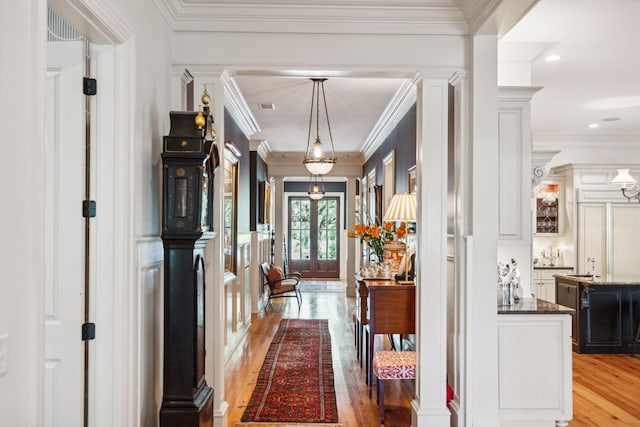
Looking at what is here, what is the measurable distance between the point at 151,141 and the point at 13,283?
1.40 metres

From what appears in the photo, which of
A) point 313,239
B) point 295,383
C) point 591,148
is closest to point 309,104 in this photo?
point 295,383

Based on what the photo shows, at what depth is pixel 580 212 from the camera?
7727mm

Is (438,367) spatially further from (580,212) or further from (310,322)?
(580,212)

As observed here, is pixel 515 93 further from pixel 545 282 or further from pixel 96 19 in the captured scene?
pixel 545 282

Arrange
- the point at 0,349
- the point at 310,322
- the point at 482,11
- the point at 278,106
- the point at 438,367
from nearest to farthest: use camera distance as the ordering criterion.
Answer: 1. the point at 0,349
2. the point at 482,11
3. the point at 438,367
4. the point at 278,106
5. the point at 310,322

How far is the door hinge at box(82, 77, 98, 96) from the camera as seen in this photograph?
2277 millimetres

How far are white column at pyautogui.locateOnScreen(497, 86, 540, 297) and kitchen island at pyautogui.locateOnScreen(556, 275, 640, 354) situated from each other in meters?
2.68

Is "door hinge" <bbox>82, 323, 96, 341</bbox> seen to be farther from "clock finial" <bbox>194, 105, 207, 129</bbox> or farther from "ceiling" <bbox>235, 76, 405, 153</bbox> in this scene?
"ceiling" <bbox>235, 76, 405, 153</bbox>

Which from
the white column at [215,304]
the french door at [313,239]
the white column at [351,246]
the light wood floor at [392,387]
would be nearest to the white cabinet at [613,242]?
the light wood floor at [392,387]

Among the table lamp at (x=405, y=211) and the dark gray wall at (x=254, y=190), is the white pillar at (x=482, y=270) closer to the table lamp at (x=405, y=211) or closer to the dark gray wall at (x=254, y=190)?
the table lamp at (x=405, y=211)

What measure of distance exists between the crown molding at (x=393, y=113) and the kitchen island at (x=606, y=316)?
9.53ft

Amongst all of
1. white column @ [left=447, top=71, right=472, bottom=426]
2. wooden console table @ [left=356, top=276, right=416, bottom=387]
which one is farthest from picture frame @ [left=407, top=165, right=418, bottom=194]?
white column @ [left=447, top=71, right=472, bottom=426]

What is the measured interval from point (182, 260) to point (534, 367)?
7.57 ft

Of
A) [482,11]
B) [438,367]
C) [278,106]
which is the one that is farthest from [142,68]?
[278,106]
